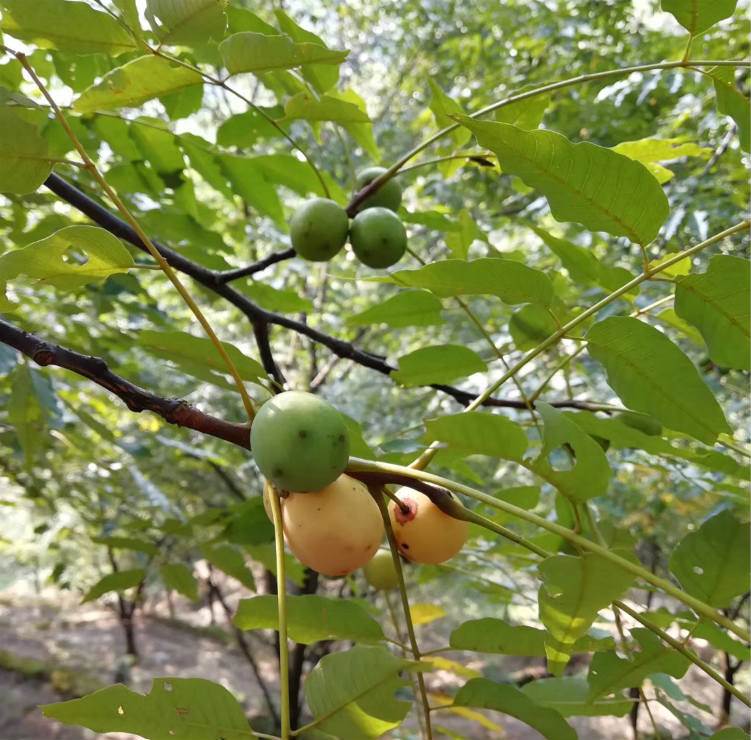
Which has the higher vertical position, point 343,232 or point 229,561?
point 343,232

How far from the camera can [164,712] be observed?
31.8 inches

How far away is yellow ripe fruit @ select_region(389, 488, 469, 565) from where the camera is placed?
1100mm

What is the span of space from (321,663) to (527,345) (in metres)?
0.92

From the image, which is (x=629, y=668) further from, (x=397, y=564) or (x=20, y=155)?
(x=20, y=155)

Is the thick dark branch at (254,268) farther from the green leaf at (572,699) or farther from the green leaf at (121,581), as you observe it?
the green leaf at (572,699)

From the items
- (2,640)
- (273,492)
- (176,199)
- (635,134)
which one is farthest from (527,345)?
(2,640)

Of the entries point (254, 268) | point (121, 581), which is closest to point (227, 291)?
point (254, 268)

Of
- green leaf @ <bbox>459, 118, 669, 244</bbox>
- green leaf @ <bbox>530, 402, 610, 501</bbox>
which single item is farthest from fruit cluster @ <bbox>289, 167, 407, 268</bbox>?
green leaf @ <bbox>530, 402, 610, 501</bbox>

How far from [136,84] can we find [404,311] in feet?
2.48

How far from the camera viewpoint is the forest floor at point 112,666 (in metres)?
6.41

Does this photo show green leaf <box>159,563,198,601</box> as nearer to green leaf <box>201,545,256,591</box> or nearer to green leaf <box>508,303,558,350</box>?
green leaf <box>201,545,256,591</box>

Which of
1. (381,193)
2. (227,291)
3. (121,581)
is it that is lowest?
(121,581)

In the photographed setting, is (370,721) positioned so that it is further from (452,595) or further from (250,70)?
(452,595)

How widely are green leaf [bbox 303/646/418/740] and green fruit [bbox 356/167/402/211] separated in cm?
123
